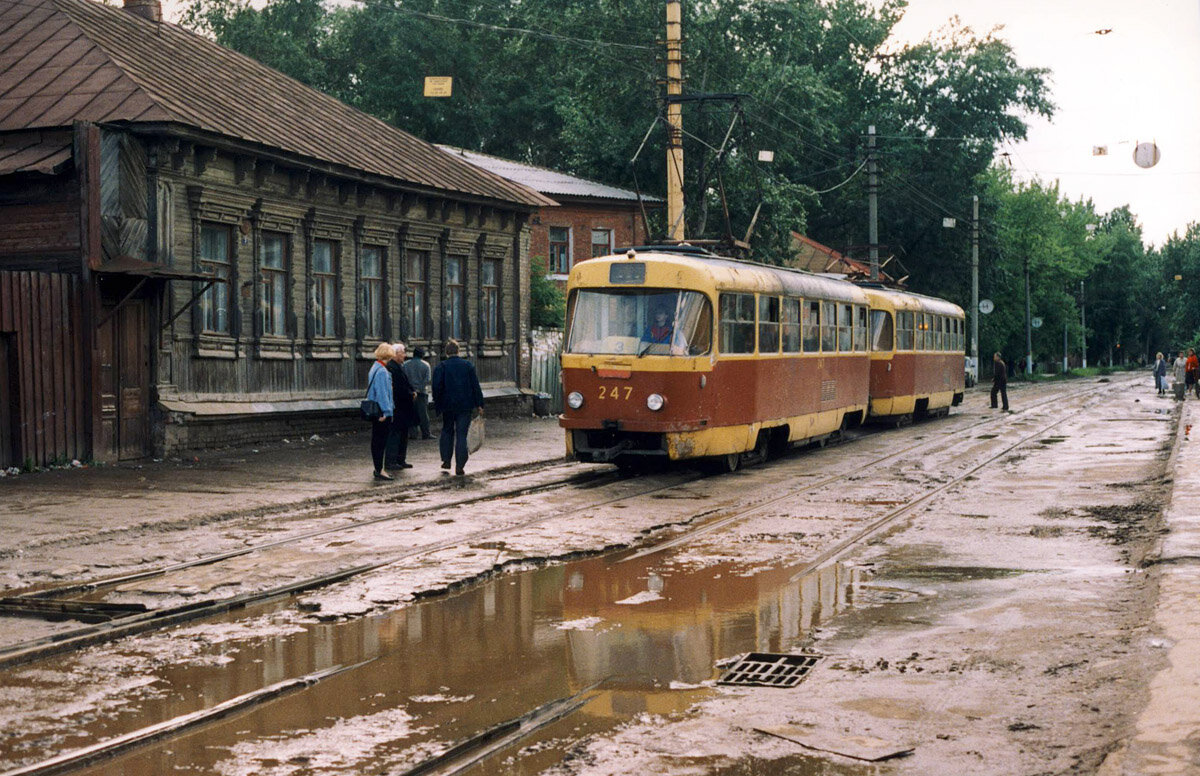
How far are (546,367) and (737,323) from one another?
47.8 ft

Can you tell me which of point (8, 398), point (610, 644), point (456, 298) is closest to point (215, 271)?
point (8, 398)

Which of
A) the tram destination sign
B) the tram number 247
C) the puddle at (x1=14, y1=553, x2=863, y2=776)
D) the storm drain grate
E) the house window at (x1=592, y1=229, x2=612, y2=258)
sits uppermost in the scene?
the house window at (x1=592, y1=229, x2=612, y2=258)

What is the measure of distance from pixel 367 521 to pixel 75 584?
395cm

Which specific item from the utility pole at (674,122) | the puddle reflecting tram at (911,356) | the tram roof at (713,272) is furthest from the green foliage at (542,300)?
the tram roof at (713,272)

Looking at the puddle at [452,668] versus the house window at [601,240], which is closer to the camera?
the puddle at [452,668]

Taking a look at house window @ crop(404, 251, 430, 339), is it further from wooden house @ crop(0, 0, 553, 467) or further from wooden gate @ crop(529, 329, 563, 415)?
wooden gate @ crop(529, 329, 563, 415)

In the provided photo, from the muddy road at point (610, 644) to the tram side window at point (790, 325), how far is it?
6456mm

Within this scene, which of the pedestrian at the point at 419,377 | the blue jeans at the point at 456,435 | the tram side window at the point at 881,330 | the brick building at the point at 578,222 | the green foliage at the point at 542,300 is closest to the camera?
the blue jeans at the point at 456,435

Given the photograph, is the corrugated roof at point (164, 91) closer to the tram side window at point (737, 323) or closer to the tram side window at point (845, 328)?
the tram side window at point (737, 323)

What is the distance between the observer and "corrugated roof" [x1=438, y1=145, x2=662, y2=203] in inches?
1770

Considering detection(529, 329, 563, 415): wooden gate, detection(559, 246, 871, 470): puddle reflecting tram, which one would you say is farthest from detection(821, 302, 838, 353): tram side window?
detection(529, 329, 563, 415): wooden gate

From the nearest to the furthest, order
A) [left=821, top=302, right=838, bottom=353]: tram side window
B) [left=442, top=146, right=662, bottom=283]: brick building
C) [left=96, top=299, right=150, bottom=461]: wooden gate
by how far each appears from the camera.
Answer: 1. [left=96, top=299, right=150, bottom=461]: wooden gate
2. [left=821, top=302, right=838, bottom=353]: tram side window
3. [left=442, top=146, right=662, bottom=283]: brick building

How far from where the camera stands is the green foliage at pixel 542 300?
129 ft

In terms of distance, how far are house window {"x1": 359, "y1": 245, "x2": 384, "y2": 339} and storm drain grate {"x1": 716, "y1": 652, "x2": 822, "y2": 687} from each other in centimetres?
1934
